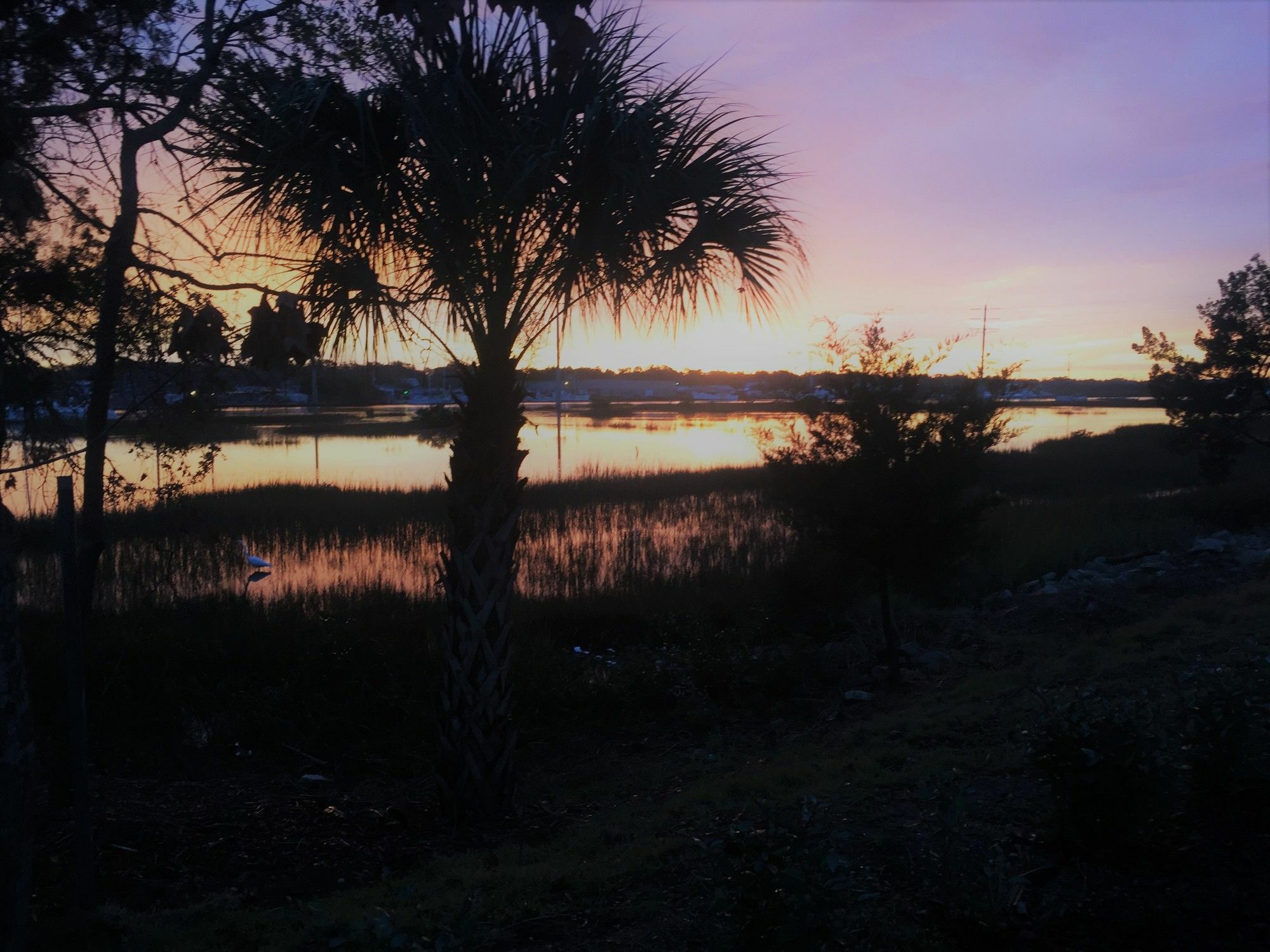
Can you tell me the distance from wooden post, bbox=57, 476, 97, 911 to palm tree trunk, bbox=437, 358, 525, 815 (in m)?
2.26

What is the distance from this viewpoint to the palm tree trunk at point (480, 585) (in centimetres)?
607

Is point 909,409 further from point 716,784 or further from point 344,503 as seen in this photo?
point 344,503

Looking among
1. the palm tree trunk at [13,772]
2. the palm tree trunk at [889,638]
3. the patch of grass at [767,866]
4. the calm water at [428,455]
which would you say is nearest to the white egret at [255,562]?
the calm water at [428,455]

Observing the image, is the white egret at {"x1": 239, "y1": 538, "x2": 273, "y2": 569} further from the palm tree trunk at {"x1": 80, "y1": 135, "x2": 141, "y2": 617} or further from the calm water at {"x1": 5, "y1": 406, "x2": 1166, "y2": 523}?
the palm tree trunk at {"x1": 80, "y1": 135, "x2": 141, "y2": 617}

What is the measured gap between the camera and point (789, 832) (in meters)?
3.06

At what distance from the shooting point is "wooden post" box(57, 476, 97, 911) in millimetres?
4469

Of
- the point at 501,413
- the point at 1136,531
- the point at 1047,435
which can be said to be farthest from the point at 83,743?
the point at 1047,435

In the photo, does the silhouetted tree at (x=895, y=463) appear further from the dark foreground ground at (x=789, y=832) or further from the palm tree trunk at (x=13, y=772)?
the palm tree trunk at (x=13, y=772)

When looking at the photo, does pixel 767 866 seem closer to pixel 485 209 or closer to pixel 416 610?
pixel 485 209

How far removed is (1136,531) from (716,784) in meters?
17.0

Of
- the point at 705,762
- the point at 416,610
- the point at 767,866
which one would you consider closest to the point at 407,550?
the point at 416,610

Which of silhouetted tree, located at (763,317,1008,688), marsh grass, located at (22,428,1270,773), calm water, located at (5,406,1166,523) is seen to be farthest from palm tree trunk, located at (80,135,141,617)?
silhouetted tree, located at (763,317,1008,688)

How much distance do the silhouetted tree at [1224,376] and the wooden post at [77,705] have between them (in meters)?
29.2

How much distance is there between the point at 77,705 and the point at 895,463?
27.6 ft
